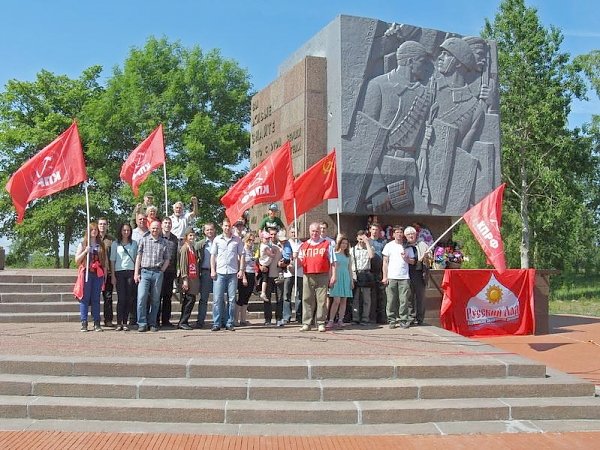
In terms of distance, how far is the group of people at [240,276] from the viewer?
30.5ft

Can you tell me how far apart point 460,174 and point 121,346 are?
9.68 meters

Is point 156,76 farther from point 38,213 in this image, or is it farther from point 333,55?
point 333,55

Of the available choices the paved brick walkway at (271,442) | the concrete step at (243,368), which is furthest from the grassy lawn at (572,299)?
the paved brick walkway at (271,442)

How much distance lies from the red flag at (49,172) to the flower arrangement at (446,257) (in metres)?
7.74

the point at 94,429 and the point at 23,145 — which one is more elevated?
the point at 23,145

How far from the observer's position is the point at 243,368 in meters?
6.52

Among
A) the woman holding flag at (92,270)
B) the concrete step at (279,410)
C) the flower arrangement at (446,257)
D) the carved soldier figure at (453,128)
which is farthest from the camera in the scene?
the carved soldier figure at (453,128)

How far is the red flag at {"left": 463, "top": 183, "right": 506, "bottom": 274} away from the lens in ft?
30.6

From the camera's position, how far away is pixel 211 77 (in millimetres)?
31438

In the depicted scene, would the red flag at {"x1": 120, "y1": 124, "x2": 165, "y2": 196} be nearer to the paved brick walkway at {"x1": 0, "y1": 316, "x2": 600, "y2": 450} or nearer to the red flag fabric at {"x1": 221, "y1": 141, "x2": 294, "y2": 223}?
the red flag fabric at {"x1": 221, "y1": 141, "x2": 294, "y2": 223}

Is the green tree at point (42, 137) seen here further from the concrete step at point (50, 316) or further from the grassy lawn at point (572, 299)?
the grassy lawn at point (572, 299)

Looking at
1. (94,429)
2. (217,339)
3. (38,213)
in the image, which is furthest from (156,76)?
(94,429)

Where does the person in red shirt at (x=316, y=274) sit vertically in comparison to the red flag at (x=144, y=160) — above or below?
below

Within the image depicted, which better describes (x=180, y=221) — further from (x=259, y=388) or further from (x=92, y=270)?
(x=259, y=388)
